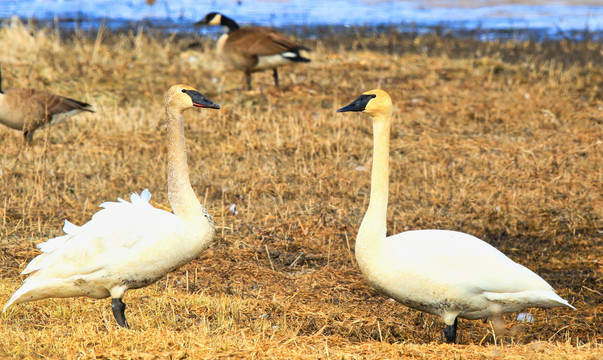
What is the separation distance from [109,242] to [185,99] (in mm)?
1131

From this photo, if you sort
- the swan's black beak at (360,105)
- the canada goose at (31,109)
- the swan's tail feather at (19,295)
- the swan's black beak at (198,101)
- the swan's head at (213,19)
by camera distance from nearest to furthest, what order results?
the swan's tail feather at (19,295) → the swan's black beak at (360,105) → the swan's black beak at (198,101) → the canada goose at (31,109) → the swan's head at (213,19)

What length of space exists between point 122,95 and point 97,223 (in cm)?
728

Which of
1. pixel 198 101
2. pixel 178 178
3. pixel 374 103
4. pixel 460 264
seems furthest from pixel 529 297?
pixel 198 101

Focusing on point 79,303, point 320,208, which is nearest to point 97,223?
point 79,303

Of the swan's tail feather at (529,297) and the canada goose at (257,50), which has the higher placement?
the canada goose at (257,50)

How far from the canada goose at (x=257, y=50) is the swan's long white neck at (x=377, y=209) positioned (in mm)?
6814

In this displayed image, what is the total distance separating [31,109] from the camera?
9125 mm

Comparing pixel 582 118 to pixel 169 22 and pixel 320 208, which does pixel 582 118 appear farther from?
pixel 169 22

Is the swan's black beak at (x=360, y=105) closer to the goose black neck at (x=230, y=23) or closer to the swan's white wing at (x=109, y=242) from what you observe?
the swan's white wing at (x=109, y=242)

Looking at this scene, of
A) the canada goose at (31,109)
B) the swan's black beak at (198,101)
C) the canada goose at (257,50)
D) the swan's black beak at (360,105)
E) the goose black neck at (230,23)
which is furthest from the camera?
the goose black neck at (230,23)

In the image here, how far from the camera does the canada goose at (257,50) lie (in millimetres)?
11984

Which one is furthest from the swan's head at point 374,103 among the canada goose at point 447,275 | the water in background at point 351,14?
the water in background at point 351,14

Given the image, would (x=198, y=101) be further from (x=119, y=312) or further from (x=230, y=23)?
(x=230, y=23)

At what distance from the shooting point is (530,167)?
8.74 metres
